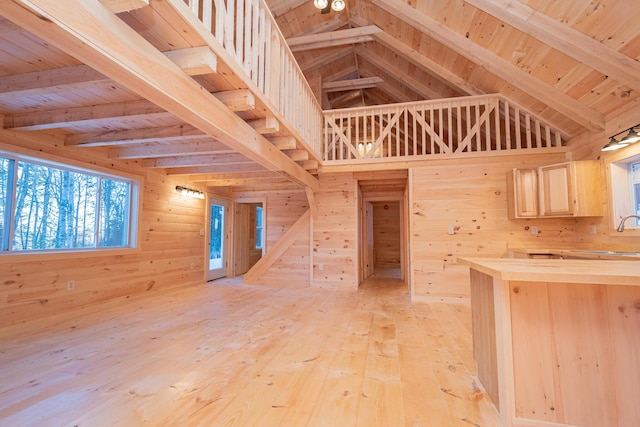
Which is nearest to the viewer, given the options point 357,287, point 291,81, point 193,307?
point 291,81

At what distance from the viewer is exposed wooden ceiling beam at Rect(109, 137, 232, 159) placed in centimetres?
374

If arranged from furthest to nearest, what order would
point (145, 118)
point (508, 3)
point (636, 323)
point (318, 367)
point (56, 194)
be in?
point (56, 194) < point (145, 118) < point (508, 3) < point (318, 367) < point (636, 323)

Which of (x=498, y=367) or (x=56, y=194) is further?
(x=56, y=194)

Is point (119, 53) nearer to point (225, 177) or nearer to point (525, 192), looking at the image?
point (225, 177)

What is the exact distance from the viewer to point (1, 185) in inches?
123

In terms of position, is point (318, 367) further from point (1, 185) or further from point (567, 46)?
point (1, 185)

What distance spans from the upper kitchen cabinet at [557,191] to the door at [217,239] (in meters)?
5.80

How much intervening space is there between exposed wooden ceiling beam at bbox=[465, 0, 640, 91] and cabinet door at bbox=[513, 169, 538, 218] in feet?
4.82

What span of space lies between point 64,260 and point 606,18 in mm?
6061

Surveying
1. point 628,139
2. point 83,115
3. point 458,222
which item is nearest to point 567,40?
point 628,139

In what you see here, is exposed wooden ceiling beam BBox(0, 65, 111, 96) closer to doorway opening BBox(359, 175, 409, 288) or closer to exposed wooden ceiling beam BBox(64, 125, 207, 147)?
exposed wooden ceiling beam BBox(64, 125, 207, 147)

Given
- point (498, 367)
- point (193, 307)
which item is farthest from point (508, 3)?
point (193, 307)

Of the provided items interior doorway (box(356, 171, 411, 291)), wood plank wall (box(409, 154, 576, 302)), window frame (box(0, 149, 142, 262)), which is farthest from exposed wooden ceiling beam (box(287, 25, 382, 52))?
window frame (box(0, 149, 142, 262))

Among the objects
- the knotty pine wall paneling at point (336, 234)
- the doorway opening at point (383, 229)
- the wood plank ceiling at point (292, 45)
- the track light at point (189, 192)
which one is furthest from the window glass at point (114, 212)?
the doorway opening at point (383, 229)
